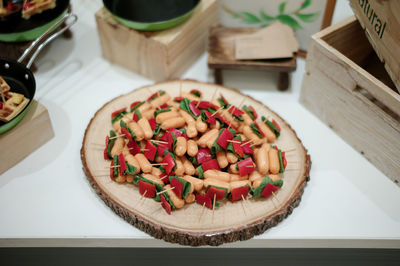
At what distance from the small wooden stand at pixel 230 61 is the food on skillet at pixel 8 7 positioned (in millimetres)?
839

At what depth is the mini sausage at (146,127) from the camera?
1.44 metres

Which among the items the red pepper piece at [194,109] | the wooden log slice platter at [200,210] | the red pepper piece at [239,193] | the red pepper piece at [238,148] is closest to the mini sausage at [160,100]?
the red pepper piece at [194,109]

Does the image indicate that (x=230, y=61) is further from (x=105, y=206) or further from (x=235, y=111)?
(x=105, y=206)

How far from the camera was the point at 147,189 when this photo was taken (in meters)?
→ 1.34

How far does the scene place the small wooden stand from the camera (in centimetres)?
171

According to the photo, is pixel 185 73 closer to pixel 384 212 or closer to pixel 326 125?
pixel 326 125

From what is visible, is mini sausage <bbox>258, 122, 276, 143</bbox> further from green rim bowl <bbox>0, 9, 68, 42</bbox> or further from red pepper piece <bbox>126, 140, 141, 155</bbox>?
green rim bowl <bbox>0, 9, 68, 42</bbox>

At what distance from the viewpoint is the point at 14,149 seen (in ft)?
4.90

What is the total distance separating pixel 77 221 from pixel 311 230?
76cm

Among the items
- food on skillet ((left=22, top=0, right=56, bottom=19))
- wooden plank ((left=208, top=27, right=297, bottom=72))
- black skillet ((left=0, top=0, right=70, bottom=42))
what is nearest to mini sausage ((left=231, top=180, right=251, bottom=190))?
wooden plank ((left=208, top=27, right=297, bottom=72))

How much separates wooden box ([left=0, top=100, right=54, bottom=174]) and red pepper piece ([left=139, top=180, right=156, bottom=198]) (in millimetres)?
465

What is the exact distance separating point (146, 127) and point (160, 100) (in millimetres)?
180

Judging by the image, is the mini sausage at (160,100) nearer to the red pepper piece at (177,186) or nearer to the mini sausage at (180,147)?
the mini sausage at (180,147)

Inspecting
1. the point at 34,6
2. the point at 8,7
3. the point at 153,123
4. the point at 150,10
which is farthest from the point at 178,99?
the point at 8,7
